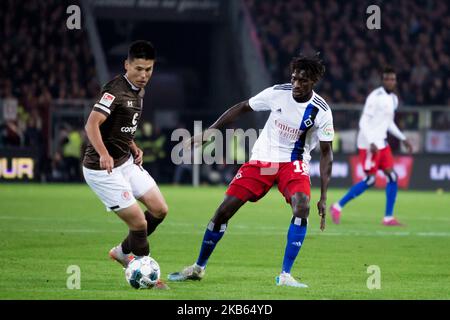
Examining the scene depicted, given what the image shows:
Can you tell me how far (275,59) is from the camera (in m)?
35.3

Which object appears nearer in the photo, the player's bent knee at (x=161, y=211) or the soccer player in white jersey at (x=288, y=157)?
the soccer player in white jersey at (x=288, y=157)

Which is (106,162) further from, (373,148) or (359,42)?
(359,42)

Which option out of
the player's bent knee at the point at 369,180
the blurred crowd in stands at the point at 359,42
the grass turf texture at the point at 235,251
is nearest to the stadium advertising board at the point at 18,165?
the grass turf texture at the point at 235,251

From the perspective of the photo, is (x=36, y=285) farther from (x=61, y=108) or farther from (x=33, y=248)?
(x=61, y=108)

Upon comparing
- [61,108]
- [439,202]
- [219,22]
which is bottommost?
[439,202]

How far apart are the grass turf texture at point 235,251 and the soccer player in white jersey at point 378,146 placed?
0.41m

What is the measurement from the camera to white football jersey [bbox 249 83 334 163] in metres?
10.7

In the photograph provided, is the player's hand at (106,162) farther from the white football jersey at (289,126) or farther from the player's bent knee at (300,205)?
the player's bent knee at (300,205)

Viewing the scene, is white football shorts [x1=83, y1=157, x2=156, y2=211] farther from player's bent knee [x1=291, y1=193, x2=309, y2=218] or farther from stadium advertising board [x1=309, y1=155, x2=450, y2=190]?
stadium advertising board [x1=309, y1=155, x2=450, y2=190]

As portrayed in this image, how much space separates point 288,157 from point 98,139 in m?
2.10

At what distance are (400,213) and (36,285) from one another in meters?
11.8

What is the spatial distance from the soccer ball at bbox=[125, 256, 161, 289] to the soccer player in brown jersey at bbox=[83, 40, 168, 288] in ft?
0.96

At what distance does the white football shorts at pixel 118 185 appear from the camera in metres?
9.98
